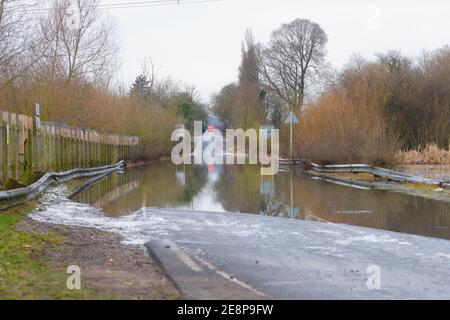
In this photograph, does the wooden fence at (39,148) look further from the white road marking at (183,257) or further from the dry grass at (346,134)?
the dry grass at (346,134)

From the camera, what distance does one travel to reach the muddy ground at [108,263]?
691 cm

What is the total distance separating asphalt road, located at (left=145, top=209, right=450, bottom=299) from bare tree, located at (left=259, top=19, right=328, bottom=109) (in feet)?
198

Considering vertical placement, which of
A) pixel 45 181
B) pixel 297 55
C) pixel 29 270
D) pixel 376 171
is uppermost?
pixel 297 55

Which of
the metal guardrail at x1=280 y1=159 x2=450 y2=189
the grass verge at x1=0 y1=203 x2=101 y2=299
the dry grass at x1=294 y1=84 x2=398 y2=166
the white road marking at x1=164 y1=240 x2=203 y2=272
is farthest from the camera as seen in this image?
the dry grass at x1=294 y1=84 x2=398 y2=166

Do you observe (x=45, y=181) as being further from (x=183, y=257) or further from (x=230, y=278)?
(x=230, y=278)

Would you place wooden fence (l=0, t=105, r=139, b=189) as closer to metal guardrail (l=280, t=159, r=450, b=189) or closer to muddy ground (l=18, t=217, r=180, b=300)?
muddy ground (l=18, t=217, r=180, b=300)

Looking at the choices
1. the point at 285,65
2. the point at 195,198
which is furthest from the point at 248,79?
the point at 195,198

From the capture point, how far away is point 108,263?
8.72m

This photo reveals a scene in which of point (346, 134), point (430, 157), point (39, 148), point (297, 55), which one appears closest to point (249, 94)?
point (297, 55)

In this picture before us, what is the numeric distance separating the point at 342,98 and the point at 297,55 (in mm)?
37075

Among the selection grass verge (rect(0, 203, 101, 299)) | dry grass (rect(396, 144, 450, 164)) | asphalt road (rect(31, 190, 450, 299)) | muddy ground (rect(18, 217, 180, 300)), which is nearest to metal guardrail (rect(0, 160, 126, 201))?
asphalt road (rect(31, 190, 450, 299))

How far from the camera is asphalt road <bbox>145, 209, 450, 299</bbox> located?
23.5 feet

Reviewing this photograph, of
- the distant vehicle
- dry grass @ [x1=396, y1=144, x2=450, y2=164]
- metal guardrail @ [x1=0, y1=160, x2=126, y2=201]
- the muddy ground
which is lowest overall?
the muddy ground

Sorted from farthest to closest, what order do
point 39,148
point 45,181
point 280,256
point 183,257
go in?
point 39,148
point 45,181
point 280,256
point 183,257
